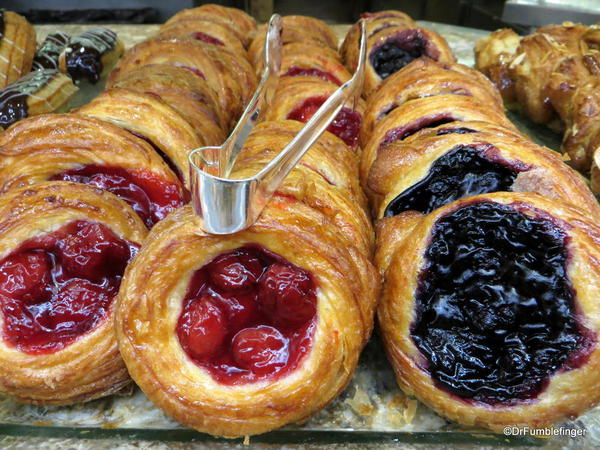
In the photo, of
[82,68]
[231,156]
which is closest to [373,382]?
[231,156]

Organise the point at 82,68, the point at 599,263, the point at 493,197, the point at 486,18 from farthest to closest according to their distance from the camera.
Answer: the point at 486,18 < the point at 82,68 < the point at 493,197 < the point at 599,263

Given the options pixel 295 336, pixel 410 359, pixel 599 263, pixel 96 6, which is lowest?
pixel 96 6

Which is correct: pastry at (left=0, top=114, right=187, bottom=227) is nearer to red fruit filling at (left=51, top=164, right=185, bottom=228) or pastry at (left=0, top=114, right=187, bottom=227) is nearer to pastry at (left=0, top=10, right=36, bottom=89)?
red fruit filling at (left=51, top=164, right=185, bottom=228)

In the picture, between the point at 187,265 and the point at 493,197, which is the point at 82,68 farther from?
the point at 493,197

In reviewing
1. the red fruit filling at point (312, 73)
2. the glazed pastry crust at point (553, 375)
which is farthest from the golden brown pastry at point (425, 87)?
the glazed pastry crust at point (553, 375)

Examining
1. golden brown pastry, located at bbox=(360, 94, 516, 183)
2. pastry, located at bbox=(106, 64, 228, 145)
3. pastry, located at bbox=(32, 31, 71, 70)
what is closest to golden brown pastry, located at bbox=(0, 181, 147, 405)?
pastry, located at bbox=(106, 64, 228, 145)

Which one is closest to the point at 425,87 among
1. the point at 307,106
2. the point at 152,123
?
the point at 307,106
